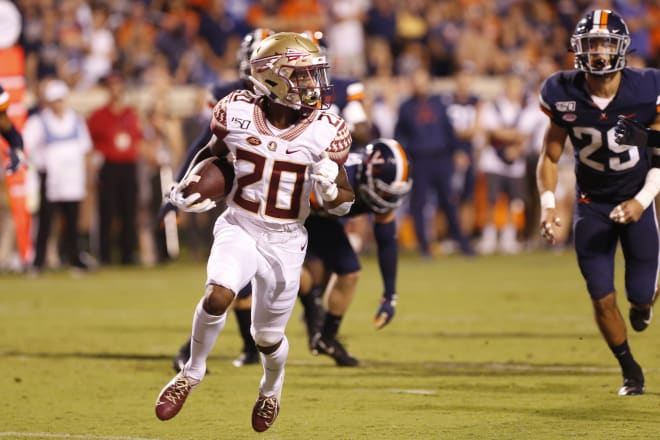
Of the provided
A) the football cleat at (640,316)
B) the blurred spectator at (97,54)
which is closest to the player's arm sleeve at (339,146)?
the football cleat at (640,316)

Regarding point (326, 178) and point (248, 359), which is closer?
point (326, 178)

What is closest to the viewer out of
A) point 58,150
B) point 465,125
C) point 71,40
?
point 58,150

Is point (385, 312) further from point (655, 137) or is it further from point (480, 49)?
point (480, 49)

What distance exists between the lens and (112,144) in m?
13.2

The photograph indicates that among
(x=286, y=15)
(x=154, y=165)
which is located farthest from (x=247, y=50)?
(x=286, y=15)

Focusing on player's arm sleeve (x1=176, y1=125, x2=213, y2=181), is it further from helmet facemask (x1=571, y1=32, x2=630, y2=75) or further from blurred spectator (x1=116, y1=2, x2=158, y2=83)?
blurred spectator (x1=116, y1=2, x2=158, y2=83)

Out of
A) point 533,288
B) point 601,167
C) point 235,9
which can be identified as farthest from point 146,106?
point 601,167

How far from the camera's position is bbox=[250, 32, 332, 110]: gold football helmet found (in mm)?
5168

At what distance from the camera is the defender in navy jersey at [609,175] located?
19.5 ft

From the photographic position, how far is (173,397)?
5039mm

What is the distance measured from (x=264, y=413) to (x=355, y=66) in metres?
11.0

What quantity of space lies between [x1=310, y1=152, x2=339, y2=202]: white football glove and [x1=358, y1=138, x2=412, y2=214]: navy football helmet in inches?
73.0

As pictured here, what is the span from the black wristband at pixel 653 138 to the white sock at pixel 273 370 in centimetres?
200

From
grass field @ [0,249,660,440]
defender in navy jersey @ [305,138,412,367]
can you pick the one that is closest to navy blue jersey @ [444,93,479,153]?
grass field @ [0,249,660,440]
